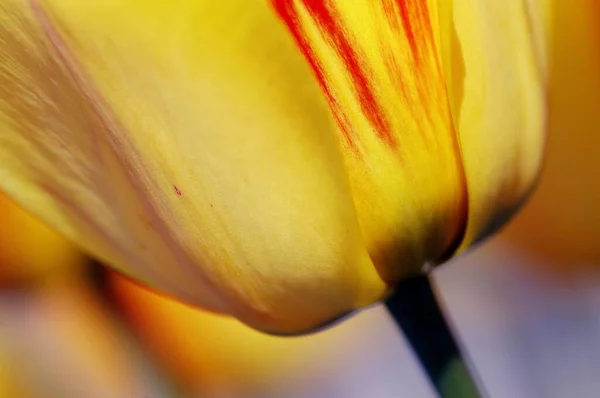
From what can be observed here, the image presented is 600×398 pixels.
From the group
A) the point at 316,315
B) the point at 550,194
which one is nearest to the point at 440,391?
the point at 316,315

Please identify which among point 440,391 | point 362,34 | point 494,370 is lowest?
point 494,370

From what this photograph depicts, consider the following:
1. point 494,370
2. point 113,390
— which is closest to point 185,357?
point 113,390

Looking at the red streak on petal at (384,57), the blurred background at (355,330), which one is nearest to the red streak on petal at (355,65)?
the red streak on petal at (384,57)

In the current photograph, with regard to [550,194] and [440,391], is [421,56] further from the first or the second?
[550,194]

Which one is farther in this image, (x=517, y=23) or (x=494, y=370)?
(x=494, y=370)

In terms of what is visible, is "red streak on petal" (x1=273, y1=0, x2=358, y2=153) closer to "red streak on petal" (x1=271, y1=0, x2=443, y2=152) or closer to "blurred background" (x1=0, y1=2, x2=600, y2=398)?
"red streak on petal" (x1=271, y1=0, x2=443, y2=152)

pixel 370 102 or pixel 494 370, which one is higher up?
pixel 370 102

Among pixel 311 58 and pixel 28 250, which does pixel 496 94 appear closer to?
pixel 311 58
